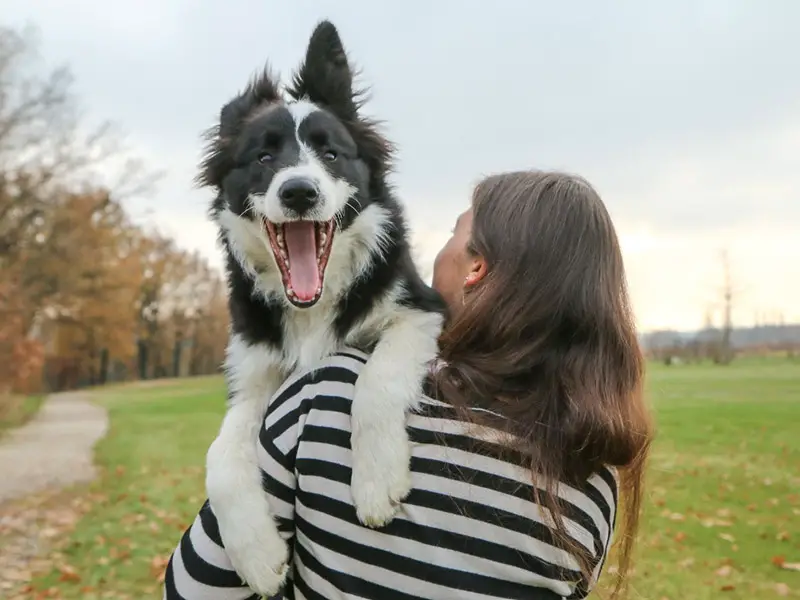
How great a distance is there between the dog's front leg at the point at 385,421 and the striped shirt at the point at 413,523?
0.03 metres

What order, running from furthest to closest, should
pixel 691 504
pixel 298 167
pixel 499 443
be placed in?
pixel 691 504 → pixel 298 167 → pixel 499 443

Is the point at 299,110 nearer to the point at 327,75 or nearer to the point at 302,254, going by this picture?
the point at 327,75

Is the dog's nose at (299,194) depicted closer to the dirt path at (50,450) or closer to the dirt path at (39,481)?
the dirt path at (39,481)

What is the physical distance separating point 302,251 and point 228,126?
60 centimetres

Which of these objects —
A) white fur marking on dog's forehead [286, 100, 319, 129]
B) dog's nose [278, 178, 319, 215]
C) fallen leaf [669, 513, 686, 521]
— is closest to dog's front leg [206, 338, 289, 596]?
dog's nose [278, 178, 319, 215]

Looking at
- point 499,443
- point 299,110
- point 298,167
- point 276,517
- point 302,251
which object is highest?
point 299,110

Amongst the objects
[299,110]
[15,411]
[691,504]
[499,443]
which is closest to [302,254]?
[299,110]

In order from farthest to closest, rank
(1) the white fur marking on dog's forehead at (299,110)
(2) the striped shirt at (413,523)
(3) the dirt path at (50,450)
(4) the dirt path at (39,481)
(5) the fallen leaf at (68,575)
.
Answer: (3) the dirt path at (50,450) < (4) the dirt path at (39,481) < (5) the fallen leaf at (68,575) < (1) the white fur marking on dog's forehead at (299,110) < (2) the striped shirt at (413,523)

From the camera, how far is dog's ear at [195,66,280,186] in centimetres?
242

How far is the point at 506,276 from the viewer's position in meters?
1.56

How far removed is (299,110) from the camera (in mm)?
2363

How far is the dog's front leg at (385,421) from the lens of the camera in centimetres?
132

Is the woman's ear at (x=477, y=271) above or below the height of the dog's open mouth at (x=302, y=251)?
below

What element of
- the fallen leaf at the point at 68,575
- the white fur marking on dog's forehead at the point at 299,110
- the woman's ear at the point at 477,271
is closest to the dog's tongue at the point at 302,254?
the white fur marking on dog's forehead at the point at 299,110
